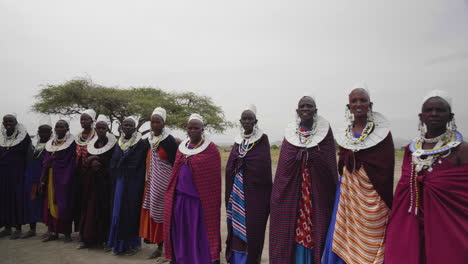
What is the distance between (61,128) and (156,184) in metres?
2.65

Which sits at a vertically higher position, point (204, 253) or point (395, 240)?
point (395, 240)

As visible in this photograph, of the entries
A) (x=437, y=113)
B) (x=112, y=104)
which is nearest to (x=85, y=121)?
(x=437, y=113)

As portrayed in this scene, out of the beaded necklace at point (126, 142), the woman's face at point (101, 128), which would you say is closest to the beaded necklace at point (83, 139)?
the woman's face at point (101, 128)

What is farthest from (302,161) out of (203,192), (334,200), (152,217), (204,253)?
(152,217)

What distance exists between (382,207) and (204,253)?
2.47 m

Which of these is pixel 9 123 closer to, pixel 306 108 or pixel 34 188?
pixel 34 188

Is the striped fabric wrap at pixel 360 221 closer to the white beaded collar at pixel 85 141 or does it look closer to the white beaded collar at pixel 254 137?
the white beaded collar at pixel 254 137

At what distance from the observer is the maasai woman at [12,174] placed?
245 inches

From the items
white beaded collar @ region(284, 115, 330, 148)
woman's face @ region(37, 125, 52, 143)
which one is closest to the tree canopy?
woman's face @ region(37, 125, 52, 143)

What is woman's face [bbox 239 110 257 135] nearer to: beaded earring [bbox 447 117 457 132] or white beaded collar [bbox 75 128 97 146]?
beaded earring [bbox 447 117 457 132]

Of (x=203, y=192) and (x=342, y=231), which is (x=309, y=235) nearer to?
(x=342, y=231)

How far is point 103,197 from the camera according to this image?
18.0 ft

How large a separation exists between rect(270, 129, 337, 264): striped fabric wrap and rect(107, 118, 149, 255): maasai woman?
2.63 m

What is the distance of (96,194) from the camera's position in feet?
17.9
